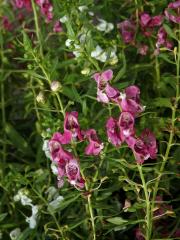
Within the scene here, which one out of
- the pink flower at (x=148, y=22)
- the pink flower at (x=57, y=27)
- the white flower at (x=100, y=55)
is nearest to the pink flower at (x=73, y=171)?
the white flower at (x=100, y=55)

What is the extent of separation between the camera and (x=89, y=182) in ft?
3.60

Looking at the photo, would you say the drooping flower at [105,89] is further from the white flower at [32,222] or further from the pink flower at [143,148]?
the white flower at [32,222]

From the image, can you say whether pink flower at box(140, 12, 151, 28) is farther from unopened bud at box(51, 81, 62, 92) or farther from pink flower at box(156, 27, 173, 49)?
unopened bud at box(51, 81, 62, 92)

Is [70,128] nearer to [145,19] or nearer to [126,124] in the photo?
[126,124]

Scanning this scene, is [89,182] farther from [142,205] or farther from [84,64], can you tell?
[84,64]

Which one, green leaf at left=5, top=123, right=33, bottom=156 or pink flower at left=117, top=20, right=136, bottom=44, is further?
green leaf at left=5, top=123, right=33, bottom=156

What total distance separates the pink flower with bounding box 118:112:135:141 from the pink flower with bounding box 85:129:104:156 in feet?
0.26

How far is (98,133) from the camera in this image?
1155mm

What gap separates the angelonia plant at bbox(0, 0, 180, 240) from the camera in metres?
1.02

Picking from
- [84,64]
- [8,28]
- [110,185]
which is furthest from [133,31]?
[8,28]

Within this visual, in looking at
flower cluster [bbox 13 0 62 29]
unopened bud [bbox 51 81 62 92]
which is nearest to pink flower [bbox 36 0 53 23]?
flower cluster [bbox 13 0 62 29]

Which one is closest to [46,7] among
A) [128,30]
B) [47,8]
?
[47,8]

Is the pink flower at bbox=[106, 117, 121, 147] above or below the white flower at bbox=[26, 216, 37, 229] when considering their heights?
above

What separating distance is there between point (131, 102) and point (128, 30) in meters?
0.50
